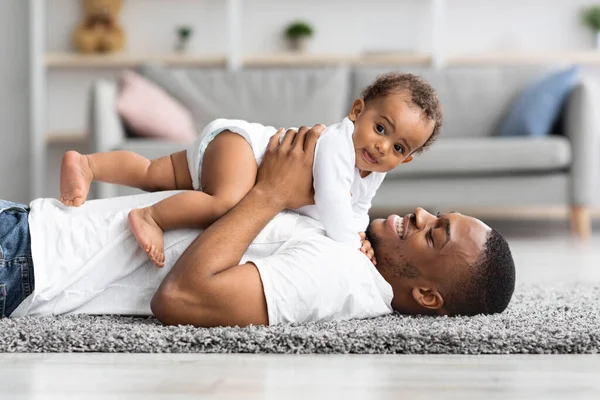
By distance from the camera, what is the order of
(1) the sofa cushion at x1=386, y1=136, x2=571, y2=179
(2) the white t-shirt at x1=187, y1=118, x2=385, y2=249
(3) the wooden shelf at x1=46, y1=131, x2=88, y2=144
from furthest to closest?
(3) the wooden shelf at x1=46, y1=131, x2=88, y2=144 < (1) the sofa cushion at x1=386, y1=136, x2=571, y2=179 < (2) the white t-shirt at x1=187, y1=118, x2=385, y2=249

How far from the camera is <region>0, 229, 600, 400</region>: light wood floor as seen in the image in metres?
1.19

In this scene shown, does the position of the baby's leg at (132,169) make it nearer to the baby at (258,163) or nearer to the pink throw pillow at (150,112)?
the baby at (258,163)

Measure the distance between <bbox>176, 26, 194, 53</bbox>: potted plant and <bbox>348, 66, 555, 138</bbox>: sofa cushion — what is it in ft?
4.68

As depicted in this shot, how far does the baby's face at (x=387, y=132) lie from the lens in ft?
5.97

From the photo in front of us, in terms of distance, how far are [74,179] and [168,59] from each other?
403 centimetres

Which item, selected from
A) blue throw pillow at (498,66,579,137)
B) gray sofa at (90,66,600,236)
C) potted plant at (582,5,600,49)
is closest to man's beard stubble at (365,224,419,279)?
gray sofa at (90,66,600,236)

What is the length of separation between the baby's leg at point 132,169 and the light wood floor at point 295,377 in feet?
1.72

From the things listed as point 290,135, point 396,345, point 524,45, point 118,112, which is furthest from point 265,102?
point 396,345

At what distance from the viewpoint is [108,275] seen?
167 cm

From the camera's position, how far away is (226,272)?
1.54 m

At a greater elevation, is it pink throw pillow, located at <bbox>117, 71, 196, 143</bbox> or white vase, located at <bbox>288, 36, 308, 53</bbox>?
white vase, located at <bbox>288, 36, 308, 53</bbox>

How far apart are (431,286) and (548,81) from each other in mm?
3230

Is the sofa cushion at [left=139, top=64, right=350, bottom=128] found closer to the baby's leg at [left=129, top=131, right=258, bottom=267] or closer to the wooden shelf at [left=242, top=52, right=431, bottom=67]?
the wooden shelf at [left=242, top=52, right=431, bottom=67]

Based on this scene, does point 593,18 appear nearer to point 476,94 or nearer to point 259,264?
point 476,94
